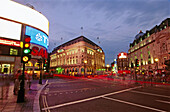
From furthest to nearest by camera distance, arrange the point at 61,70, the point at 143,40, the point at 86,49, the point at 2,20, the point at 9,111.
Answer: the point at 61,70 → the point at 86,49 → the point at 143,40 → the point at 2,20 → the point at 9,111

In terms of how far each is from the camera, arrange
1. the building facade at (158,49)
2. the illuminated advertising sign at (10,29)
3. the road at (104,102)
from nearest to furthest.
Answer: the road at (104,102) < the illuminated advertising sign at (10,29) < the building facade at (158,49)

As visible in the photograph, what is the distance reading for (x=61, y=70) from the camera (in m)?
73.4

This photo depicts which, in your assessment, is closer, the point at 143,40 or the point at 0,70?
the point at 0,70

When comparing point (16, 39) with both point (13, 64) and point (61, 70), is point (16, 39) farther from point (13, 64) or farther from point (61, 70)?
point (61, 70)

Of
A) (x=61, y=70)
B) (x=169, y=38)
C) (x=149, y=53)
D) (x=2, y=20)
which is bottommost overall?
(x=61, y=70)

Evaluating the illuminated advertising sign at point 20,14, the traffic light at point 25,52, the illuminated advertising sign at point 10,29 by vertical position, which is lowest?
the traffic light at point 25,52

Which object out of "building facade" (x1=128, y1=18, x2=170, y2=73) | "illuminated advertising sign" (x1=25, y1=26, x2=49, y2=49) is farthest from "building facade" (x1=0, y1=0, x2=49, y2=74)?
"building facade" (x1=128, y1=18, x2=170, y2=73)

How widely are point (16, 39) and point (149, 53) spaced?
55151 millimetres

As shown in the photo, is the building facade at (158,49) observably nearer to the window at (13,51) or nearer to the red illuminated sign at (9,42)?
the window at (13,51)

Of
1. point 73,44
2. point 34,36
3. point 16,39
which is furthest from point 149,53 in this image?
point 16,39

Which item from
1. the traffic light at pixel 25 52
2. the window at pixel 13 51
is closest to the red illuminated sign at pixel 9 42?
the window at pixel 13 51

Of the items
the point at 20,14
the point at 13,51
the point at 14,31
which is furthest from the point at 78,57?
the point at 20,14

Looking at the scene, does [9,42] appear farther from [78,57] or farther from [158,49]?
[158,49]

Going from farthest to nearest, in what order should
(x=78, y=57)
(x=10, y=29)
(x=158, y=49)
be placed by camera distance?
(x=78, y=57), (x=158, y=49), (x=10, y=29)
